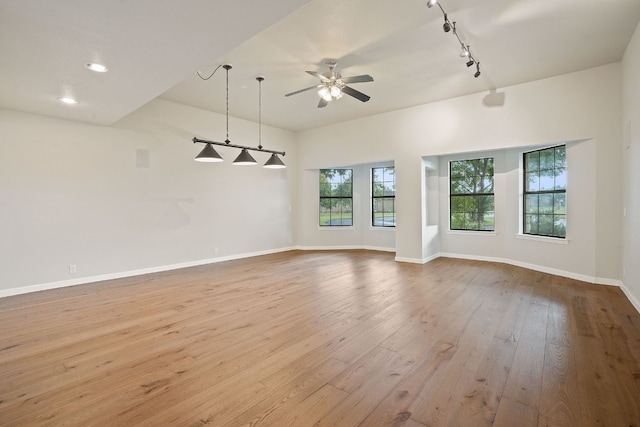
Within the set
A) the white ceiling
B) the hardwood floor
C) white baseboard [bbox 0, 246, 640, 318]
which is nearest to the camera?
the hardwood floor

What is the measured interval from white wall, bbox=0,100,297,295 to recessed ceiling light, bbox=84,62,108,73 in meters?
2.46

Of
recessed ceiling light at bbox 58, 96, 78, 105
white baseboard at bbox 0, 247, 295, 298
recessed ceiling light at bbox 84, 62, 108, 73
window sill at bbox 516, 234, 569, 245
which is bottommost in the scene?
white baseboard at bbox 0, 247, 295, 298

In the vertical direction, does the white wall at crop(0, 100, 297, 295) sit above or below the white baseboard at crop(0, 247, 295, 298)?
above

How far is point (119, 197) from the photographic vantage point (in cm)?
535

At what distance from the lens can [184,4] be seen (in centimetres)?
214

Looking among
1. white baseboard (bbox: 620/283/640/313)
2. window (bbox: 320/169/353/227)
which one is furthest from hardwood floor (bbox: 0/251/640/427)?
window (bbox: 320/169/353/227)

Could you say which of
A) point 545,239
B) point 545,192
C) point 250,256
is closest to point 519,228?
point 545,239

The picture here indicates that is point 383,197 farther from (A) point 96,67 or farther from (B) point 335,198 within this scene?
(A) point 96,67

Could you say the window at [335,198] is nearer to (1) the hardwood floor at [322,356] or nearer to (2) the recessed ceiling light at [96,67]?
(1) the hardwood floor at [322,356]

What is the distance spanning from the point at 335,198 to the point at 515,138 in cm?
462

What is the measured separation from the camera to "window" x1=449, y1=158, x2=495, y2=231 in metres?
6.58

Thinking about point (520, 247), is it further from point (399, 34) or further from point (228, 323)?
point (228, 323)

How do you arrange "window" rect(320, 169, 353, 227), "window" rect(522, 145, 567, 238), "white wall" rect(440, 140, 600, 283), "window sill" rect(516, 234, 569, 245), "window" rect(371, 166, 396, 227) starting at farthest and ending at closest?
"window" rect(320, 169, 353, 227)
"window" rect(371, 166, 396, 227)
"window" rect(522, 145, 567, 238)
"window sill" rect(516, 234, 569, 245)
"white wall" rect(440, 140, 600, 283)

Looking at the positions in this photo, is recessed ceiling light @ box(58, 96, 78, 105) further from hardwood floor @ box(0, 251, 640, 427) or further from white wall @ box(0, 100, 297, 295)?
hardwood floor @ box(0, 251, 640, 427)
